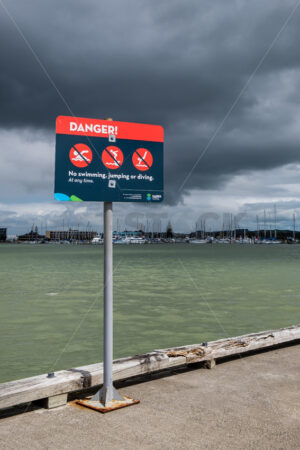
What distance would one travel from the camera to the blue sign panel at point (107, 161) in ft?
16.8

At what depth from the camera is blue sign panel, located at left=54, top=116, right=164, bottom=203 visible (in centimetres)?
511

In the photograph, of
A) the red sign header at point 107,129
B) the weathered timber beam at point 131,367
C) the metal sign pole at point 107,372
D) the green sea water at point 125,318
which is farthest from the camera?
the green sea water at point 125,318

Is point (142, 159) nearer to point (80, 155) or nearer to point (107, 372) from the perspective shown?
point (80, 155)

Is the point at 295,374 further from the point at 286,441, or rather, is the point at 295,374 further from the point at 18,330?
the point at 18,330

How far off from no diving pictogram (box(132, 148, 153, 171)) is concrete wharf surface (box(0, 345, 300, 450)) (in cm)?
268

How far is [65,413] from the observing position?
15.9 feet

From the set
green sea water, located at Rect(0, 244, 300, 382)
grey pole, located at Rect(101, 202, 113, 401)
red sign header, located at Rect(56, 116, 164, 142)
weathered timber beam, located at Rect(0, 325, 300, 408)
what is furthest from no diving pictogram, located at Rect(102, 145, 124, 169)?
green sea water, located at Rect(0, 244, 300, 382)

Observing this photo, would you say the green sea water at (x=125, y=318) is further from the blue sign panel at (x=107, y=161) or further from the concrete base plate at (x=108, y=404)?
the blue sign panel at (x=107, y=161)

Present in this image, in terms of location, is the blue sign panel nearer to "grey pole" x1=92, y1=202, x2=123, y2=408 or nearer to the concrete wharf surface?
"grey pole" x1=92, y1=202, x2=123, y2=408

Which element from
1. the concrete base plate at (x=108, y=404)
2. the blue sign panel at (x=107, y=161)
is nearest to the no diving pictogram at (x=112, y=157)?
the blue sign panel at (x=107, y=161)

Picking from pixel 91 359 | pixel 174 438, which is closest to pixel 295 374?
pixel 174 438

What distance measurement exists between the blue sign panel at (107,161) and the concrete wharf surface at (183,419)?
2.30m

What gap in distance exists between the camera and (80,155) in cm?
516

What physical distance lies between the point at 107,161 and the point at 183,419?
2.88 metres
